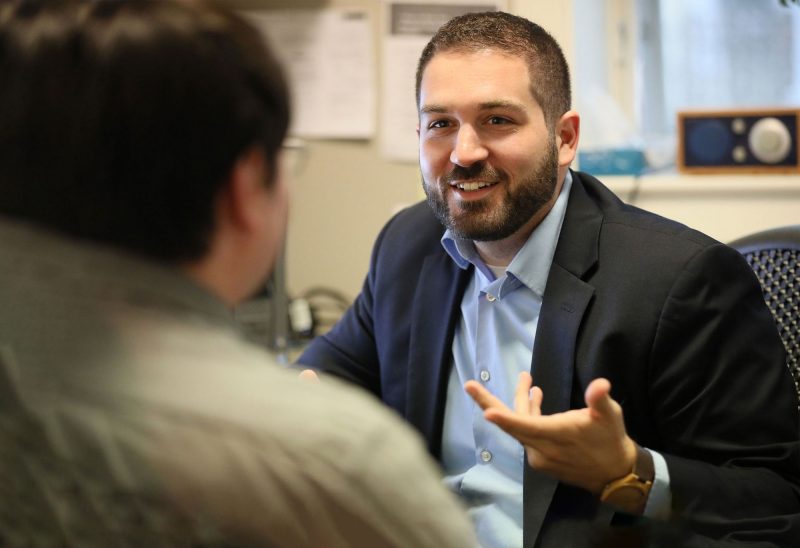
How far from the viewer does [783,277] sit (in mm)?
1345

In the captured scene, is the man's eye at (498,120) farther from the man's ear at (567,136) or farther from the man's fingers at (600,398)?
the man's fingers at (600,398)

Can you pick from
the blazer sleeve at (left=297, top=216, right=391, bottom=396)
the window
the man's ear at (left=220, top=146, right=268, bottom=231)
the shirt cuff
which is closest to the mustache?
the blazer sleeve at (left=297, top=216, right=391, bottom=396)

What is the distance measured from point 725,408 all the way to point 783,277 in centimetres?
26

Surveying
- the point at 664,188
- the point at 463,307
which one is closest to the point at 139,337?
the point at 463,307

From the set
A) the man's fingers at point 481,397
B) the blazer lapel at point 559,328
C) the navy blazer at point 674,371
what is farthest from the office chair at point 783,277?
the man's fingers at point 481,397

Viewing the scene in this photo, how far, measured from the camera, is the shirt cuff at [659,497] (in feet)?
3.72

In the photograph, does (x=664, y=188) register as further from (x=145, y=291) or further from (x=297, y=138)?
(x=145, y=291)

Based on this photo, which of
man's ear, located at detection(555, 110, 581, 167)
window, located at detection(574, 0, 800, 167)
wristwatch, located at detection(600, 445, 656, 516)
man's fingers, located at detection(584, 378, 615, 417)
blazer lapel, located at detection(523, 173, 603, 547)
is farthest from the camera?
window, located at detection(574, 0, 800, 167)

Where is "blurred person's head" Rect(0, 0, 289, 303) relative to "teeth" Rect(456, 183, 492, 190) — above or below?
above

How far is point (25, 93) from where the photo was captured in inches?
22.5

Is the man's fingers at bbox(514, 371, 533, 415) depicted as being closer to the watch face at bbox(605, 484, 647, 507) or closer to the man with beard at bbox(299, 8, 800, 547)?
the man with beard at bbox(299, 8, 800, 547)

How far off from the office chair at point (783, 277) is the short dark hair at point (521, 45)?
354 mm

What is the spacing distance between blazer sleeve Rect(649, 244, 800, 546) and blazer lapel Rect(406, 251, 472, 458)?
31 cm

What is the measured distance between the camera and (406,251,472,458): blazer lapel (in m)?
1.41
